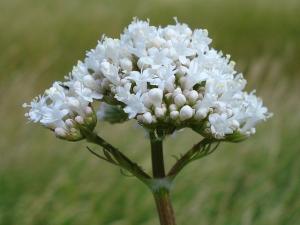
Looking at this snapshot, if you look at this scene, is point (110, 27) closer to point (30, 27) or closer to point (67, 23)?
point (67, 23)

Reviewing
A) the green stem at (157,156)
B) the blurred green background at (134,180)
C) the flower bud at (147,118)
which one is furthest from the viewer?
the blurred green background at (134,180)

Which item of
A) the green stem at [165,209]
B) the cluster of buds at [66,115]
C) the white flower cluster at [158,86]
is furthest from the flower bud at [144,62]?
the green stem at [165,209]

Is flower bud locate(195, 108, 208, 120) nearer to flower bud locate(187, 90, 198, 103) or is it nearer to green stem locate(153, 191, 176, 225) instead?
flower bud locate(187, 90, 198, 103)

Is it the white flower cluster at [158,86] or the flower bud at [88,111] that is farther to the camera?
the flower bud at [88,111]

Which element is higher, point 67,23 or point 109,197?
point 67,23

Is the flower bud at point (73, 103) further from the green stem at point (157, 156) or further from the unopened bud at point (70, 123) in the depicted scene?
the green stem at point (157, 156)

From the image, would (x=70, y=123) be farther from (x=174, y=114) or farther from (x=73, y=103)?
(x=174, y=114)

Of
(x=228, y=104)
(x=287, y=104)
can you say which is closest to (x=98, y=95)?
(x=228, y=104)
